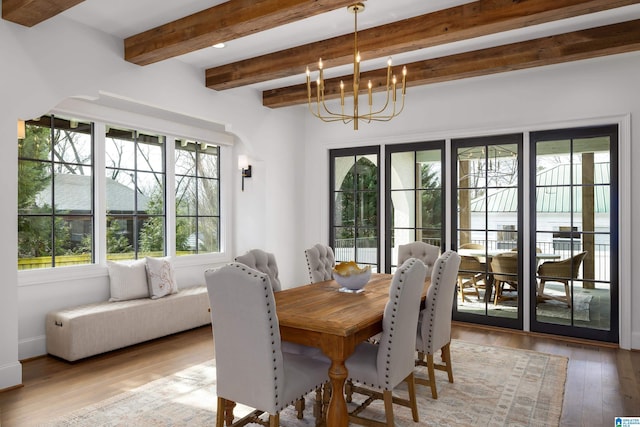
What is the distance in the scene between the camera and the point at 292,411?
2.85 metres

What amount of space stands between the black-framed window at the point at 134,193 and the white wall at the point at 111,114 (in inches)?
11.3

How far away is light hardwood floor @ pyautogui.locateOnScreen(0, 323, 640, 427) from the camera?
2.81 metres

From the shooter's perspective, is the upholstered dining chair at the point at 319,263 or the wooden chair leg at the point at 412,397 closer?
the wooden chair leg at the point at 412,397

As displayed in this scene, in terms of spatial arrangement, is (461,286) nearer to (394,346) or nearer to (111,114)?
(394,346)

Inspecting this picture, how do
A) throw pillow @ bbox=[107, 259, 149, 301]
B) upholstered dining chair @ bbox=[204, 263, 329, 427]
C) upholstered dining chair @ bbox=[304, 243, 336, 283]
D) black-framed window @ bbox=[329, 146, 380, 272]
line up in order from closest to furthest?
upholstered dining chair @ bbox=[204, 263, 329, 427]
upholstered dining chair @ bbox=[304, 243, 336, 283]
throw pillow @ bbox=[107, 259, 149, 301]
black-framed window @ bbox=[329, 146, 380, 272]

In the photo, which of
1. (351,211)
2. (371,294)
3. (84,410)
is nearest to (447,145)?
(351,211)

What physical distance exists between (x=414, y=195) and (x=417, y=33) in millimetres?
2352

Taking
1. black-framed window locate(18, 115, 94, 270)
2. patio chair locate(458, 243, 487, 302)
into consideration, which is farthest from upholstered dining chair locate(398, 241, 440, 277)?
black-framed window locate(18, 115, 94, 270)

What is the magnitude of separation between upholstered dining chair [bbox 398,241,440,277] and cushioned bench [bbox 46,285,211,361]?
225cm

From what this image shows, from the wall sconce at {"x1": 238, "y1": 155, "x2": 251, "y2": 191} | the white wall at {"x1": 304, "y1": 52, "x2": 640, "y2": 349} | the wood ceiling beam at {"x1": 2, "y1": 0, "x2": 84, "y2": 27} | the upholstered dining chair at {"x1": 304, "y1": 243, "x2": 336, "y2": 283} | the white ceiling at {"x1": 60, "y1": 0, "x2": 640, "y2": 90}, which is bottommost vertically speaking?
the upholstered dining chair at {"x1": 304, "y1": 243, "x2": 336, "y2": 283}

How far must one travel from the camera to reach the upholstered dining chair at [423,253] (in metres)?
3.99

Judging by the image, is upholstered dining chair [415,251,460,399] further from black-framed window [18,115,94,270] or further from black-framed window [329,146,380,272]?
black-framed window [18,115,94,270]

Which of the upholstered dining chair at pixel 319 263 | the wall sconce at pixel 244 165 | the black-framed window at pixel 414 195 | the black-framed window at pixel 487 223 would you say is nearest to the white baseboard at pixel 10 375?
the upholstered dining chair at pixel 319 263

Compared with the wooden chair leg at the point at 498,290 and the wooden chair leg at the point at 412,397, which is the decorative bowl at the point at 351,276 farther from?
the wooden chair leg at the point at 498,290
